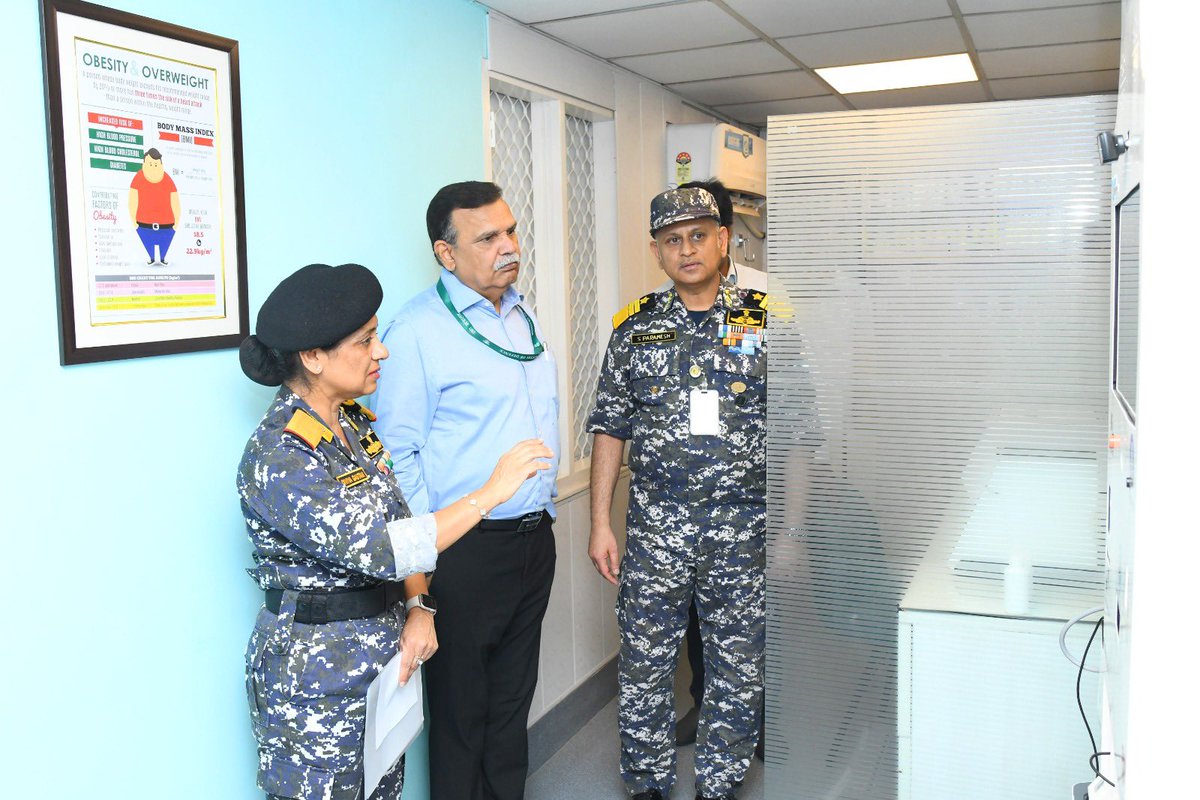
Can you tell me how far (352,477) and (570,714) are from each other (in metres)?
1.96

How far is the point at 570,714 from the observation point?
351 centimetres

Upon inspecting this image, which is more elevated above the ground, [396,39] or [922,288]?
[396,39]

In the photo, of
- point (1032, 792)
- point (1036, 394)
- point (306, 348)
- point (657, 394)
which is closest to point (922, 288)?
point (1036, 394)

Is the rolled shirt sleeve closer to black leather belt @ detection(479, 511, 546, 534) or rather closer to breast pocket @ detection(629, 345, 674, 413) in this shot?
black leather belt @ detection(479, 511, 546, 534)

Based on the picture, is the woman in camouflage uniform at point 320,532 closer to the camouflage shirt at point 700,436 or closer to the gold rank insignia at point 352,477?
the gold rank insignia at point 352,477

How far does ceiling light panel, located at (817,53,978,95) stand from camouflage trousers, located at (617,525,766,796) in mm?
2264

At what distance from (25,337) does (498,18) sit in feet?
6.08

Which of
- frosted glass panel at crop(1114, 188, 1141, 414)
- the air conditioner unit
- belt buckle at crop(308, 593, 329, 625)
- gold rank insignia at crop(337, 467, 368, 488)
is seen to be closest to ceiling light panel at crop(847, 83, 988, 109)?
the air conditioner unit

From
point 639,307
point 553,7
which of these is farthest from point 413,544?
point 553,7

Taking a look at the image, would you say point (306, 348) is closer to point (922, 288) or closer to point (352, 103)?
point (352, 103)

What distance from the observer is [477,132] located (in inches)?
114

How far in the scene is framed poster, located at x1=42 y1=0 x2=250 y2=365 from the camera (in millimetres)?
1646

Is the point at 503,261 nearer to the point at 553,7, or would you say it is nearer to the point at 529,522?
the point at 529,522

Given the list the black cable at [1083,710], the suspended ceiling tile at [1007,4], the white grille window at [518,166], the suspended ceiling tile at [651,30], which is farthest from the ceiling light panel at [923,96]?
the black cable at [1083,710]
